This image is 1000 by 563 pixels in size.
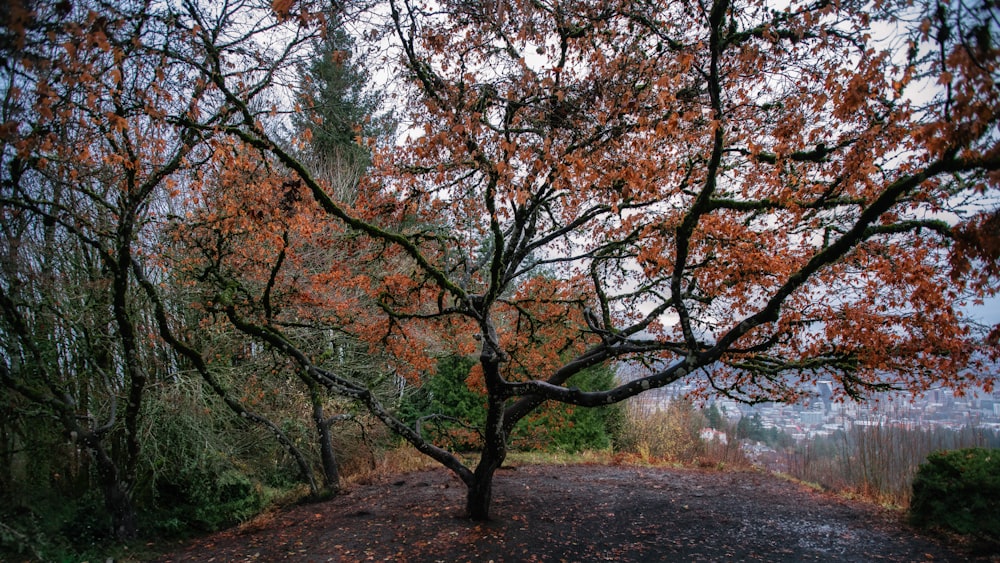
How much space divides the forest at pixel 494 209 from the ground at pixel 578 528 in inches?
25.3

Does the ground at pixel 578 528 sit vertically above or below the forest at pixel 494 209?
below

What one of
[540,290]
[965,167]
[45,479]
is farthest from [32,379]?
[965,167]

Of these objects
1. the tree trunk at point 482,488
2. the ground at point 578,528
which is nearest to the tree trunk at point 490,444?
the tree trunk at point 482,488

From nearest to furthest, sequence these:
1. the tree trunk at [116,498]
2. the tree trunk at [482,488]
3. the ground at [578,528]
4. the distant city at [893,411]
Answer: the ground at [578,528] → the tree trunk at [116,498] → the tree trunk at [482,488] → the distant city at [893,411]

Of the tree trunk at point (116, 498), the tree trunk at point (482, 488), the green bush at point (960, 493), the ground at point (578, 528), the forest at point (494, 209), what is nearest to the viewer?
the forest at point (494, 209)

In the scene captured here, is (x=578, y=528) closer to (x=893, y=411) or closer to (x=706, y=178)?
(x=706, y=178)

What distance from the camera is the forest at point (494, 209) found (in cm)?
335

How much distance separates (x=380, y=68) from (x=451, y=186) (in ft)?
5.65

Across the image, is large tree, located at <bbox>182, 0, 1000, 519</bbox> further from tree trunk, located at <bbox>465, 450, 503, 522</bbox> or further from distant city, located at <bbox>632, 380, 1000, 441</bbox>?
distant city, located at <bbox>632, 380, 1000, 441</bbox>

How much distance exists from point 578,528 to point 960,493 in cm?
397

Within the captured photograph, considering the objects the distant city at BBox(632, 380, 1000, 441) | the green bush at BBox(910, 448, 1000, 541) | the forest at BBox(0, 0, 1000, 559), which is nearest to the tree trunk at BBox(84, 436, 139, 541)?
the forest at BBox(0, 0, 1000, 559)

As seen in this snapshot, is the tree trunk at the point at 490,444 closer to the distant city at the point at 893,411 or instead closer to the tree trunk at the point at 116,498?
the distant city at the point at 893,411

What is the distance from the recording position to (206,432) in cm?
666

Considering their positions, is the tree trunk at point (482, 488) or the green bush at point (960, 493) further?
the tree trunk at point (482, 488)
